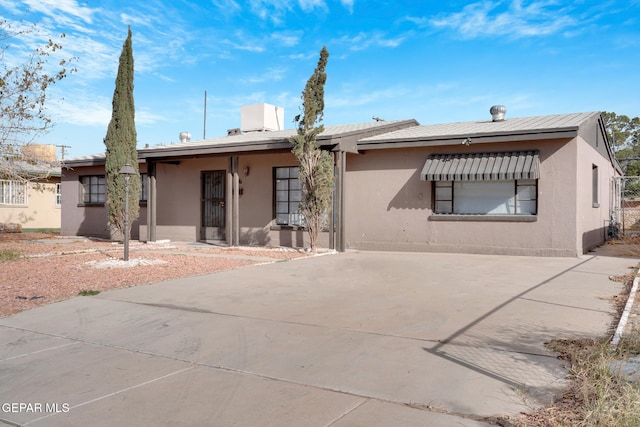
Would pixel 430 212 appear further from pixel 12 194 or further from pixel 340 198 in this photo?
pixel 12 194

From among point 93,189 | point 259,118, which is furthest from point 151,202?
point 259,118

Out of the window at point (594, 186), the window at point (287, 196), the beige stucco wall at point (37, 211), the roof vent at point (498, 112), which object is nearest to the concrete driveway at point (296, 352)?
the window at point (287, 196)

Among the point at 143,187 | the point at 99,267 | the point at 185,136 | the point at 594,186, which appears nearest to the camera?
the point at 99,267

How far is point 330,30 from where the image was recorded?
55.1 ft

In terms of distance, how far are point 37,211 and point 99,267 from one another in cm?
1654

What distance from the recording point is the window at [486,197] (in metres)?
12.3

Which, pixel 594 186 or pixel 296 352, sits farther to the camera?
pixel 594 186

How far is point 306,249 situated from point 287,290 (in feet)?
19.8

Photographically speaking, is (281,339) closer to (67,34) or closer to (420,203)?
(420,203)

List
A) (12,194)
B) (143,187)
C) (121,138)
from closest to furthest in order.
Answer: (121,138), (143,187), (12,194)

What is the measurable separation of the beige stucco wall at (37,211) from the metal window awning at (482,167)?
59.7ft

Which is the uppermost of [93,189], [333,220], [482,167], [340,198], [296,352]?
[482,167]

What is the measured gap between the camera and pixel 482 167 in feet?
40.0

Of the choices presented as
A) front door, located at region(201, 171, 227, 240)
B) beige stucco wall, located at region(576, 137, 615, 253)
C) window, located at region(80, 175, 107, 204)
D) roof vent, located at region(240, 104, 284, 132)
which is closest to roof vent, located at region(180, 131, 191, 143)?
roof vent, located at region(240, 104, 284, 132)
